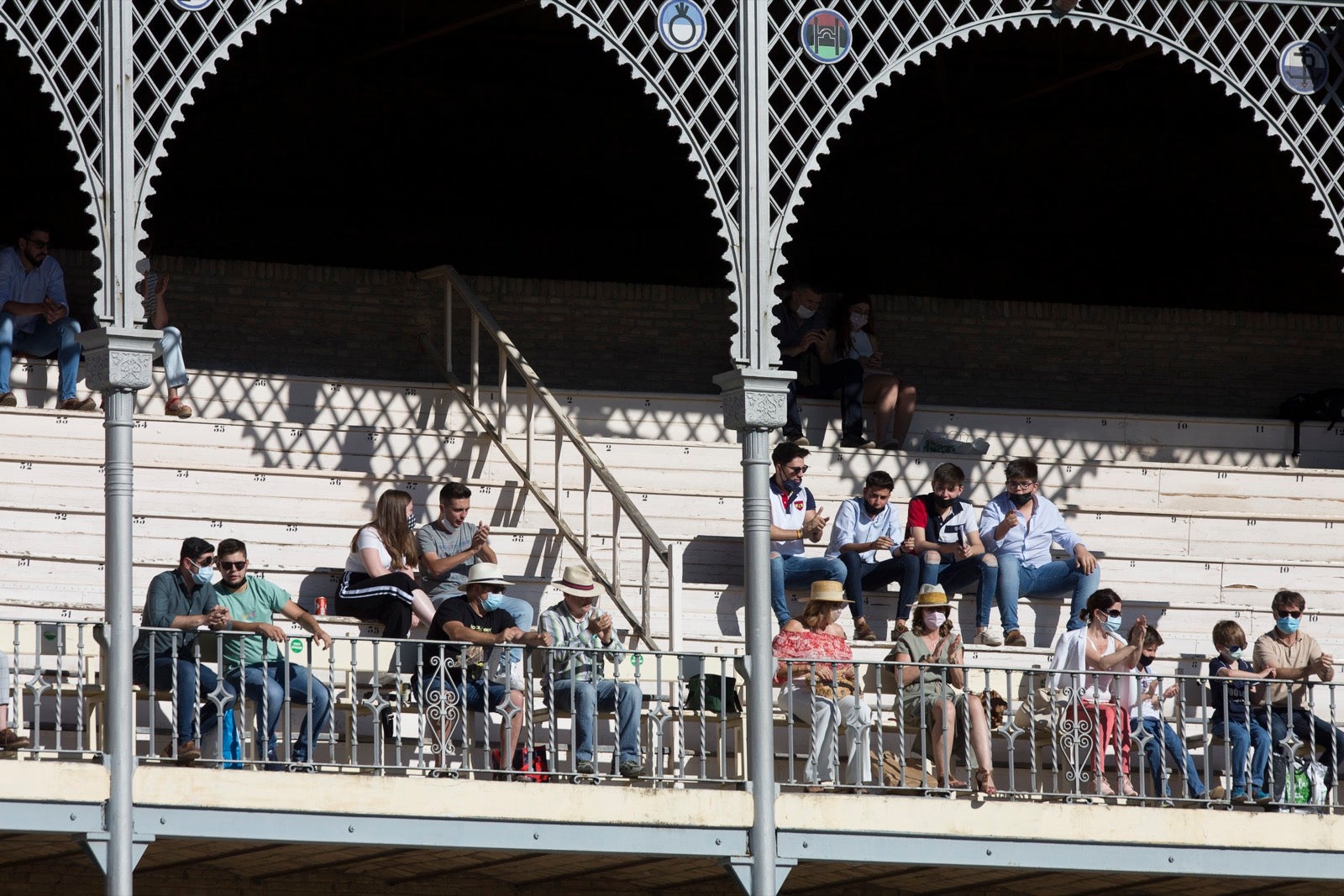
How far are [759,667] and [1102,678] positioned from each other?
209cm

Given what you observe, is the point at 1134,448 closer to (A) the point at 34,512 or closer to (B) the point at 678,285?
(B) the point at 678,285

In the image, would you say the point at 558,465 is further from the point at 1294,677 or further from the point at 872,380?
the point at 1294,677

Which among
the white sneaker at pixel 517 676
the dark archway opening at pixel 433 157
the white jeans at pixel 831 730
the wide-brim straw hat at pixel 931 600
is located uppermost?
the dark archway opening at pixel 433 157

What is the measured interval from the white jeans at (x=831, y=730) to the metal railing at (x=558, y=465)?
128cm

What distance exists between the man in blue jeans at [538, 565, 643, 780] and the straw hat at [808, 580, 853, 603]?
45.1 inches

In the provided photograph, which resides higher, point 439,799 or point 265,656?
point 265,656

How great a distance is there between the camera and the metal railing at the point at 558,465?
46.1 ft

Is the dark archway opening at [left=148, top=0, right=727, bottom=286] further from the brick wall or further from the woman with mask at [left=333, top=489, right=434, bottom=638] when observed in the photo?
the woman with mask at [left=333, top=489, right=434, bottom=638]

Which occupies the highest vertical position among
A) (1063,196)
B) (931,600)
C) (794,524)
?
A: (1063,196)

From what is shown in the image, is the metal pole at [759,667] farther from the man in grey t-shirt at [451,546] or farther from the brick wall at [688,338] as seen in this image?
the brick wall at [688,338]

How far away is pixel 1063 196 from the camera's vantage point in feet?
65.5

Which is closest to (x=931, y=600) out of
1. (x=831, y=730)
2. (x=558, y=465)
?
(x=831, y=730)

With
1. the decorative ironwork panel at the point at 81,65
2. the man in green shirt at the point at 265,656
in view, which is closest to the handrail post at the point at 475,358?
the man in green shirt at the point at 265,656

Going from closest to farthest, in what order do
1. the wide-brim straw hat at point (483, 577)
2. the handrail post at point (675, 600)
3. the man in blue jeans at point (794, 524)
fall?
the wide-brim straw hat at point (483, 577) < the handrail post at point (675, 600) < the man in blue jeans at point (794, 524)
